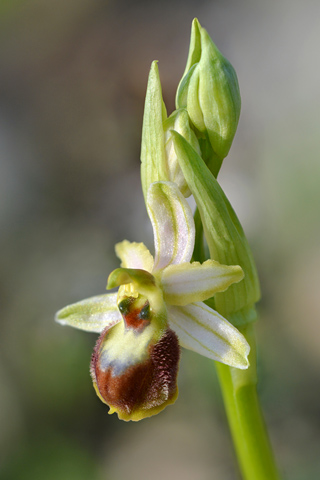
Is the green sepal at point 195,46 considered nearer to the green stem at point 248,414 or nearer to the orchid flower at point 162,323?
the orchid flower at point 162,323

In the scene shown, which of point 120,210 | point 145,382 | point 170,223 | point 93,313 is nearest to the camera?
point 145,382

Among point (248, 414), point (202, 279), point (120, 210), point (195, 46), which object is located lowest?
point (248, 414)

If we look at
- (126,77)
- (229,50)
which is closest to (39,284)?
(126,77)

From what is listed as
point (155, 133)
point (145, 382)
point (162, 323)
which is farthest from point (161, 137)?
point (145, 382)

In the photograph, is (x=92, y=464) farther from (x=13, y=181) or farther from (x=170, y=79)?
(x=170, y=79)

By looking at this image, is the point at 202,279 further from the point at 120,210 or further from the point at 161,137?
the point at 120,210

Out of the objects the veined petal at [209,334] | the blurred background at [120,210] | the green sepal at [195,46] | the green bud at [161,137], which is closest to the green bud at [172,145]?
the green bud at [161,137]
